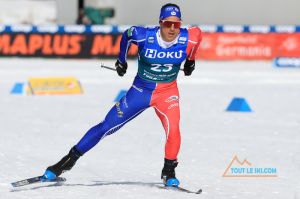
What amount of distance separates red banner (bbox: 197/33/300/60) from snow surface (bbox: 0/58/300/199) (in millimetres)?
5373

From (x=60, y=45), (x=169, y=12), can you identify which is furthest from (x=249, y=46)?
(x=169, y=12)

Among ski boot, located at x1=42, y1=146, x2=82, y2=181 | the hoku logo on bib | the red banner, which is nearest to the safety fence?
the red banner

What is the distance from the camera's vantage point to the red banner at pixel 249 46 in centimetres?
2744

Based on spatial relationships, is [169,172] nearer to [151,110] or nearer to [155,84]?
[155,84]

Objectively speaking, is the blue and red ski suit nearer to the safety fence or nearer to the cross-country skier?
the cross-country skier

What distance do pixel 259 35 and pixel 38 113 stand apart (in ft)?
44.8

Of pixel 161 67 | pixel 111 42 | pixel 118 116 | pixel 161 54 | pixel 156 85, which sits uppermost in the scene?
pixel 161 54

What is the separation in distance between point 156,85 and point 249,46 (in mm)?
19264

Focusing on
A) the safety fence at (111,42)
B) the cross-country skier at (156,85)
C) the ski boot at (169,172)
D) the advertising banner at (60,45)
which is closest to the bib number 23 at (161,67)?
the cross-country skier at (156,85)

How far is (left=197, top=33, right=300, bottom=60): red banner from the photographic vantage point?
1080 inches

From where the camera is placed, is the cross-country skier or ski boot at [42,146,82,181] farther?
ski boot at [42,146,82,181]

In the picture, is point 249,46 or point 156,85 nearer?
point 156,85

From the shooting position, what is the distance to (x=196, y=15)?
36.0m

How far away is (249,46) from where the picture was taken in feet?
90.1
